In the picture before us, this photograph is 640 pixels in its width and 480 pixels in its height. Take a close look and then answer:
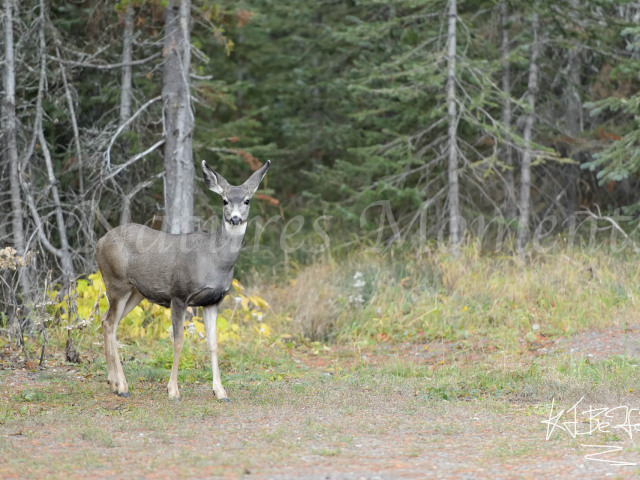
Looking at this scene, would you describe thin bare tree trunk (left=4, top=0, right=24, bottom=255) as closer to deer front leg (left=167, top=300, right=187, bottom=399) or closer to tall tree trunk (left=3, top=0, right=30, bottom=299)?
tall tree trunk (left=3, top=0, right=30, bottom=299)

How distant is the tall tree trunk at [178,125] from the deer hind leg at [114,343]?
11.1ft

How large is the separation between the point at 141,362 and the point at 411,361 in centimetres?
338

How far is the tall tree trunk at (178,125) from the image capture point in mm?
12344

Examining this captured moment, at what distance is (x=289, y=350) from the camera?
38.6 ft

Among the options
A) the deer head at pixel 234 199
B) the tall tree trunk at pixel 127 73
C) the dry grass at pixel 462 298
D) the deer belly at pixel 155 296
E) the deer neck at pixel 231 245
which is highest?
the tall tree trunk at pixel 127 73

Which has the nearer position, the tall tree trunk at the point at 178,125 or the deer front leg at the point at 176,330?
the deer front leg at the point at 176,330

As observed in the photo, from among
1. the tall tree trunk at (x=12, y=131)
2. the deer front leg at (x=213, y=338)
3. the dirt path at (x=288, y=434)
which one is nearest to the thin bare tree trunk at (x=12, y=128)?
the tall tree trunk at (x=12, y=131)

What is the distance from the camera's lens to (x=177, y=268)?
8586mm

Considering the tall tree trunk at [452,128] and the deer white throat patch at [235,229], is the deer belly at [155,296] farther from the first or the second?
the tall tree trunk at [452,128]

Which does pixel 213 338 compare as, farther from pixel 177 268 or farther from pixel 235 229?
pixel 235 229

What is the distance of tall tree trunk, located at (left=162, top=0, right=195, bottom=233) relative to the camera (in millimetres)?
12344

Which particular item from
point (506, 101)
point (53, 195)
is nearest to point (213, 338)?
point (53, 195)

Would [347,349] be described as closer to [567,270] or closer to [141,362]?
[141,362]

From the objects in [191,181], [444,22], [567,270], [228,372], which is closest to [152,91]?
[191,181]
